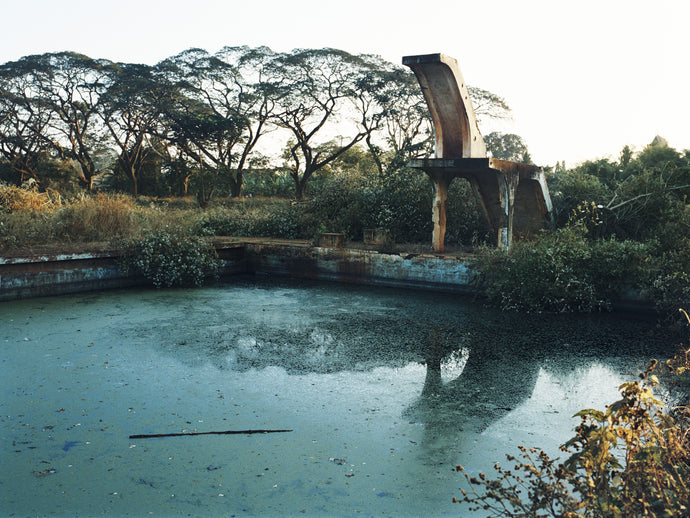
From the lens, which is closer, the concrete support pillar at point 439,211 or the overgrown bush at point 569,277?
the overgrown bush at point 569,277

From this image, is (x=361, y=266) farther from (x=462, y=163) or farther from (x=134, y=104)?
(x=134, y=104)

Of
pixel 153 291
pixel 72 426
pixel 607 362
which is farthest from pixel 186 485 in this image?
pixel 153 291

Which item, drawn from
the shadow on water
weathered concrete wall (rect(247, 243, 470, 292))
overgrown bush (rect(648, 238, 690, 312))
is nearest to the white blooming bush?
the shadow on water

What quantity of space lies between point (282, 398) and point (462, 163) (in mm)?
5925

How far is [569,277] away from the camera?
796cm

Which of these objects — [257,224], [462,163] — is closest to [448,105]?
[462,163]

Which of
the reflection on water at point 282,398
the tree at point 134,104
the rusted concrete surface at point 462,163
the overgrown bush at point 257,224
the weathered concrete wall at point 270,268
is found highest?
the tree at point 134,104

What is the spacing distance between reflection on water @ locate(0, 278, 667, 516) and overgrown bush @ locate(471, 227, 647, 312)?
0.38 m

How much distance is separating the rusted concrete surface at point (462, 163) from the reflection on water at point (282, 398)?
2458 mm

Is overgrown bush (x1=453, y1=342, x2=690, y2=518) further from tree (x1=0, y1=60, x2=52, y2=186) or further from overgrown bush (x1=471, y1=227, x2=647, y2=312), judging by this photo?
tree (x1=0, y1=60, x2=52, y2=186)

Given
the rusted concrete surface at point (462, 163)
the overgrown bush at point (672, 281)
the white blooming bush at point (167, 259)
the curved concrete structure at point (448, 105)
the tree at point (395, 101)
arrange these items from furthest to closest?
the tree at point (395, 101)
the white blooming bush at point (167, 259)
the rusted concrete surface at point (462, 163)
the curved concrete structure at point (448, 105)
the overgrown bush at point (672, 281)

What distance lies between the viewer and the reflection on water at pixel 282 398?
305cm

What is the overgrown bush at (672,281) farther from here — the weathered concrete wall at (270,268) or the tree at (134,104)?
the tree at (134,104)

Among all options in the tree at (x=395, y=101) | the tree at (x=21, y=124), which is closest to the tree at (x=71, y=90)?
the tree at (x=21, y=124)
